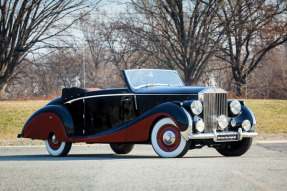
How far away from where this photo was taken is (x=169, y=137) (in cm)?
938

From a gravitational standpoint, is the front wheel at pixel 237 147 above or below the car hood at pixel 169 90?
below

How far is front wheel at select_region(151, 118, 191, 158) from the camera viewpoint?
364 inches

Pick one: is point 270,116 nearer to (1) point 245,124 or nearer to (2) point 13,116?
(2) point 13,116

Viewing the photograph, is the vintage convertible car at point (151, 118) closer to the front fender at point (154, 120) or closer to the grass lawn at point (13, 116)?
the front fender at point (154, 120)

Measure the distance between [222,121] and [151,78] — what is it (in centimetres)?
218

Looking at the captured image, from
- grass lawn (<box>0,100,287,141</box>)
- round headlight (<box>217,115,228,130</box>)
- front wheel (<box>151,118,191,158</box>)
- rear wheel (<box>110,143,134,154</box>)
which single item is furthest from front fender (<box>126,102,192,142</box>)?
grass lawn (<box>0,100,287,141</box>)

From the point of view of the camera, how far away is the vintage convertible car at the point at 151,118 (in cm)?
938

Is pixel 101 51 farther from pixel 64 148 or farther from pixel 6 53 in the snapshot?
pixel 64 148

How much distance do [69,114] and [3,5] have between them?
60.8ft

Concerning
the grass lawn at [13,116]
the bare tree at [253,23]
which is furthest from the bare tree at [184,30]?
the grass lawn at [13,116]

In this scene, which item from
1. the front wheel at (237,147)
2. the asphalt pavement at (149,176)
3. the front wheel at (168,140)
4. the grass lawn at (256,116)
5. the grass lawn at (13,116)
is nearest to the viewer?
the asphalt pavement at (149,176)

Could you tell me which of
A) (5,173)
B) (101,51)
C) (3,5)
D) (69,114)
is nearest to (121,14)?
(3,5)

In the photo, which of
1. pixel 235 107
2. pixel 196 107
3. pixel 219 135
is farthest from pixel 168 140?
pixel 235 107

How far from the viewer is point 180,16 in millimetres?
28438
